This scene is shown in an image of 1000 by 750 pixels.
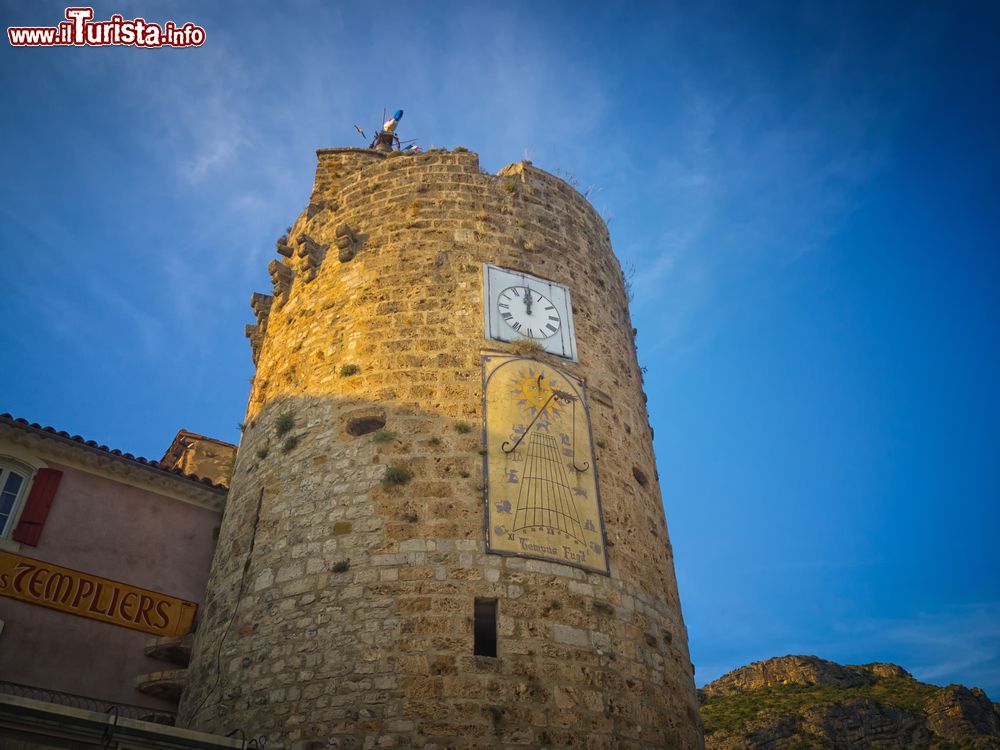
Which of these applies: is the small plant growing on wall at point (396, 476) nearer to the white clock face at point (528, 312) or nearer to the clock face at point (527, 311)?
the clock face at point (527, 311)

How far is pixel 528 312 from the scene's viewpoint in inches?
388

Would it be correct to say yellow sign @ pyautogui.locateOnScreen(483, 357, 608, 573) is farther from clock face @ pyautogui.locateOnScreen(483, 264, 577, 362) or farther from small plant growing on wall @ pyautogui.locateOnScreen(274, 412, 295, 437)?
small plant growing on wall @ pyautogui.locateOnScreen(274, 412, 295, 437)

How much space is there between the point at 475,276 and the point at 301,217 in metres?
4.00

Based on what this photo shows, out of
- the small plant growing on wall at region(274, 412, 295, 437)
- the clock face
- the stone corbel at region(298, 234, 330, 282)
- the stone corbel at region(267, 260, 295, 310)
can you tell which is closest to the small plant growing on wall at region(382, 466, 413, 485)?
the small plant growing on wall at region(274, 412, 295, 437)

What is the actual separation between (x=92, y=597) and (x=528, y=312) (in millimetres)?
6641

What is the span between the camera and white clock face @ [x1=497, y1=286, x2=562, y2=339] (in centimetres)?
966

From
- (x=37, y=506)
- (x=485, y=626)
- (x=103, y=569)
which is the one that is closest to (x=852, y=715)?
(x=485, y=626)

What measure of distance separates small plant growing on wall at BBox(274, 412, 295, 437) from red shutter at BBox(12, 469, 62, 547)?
131 inches

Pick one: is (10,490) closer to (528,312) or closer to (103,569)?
(103,569)

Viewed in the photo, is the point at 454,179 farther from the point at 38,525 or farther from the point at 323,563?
the point at 38,525

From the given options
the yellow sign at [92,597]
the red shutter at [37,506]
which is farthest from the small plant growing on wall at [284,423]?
the red shutter at [37,506]

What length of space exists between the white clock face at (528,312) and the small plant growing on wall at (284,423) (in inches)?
114

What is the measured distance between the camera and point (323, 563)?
305 inches

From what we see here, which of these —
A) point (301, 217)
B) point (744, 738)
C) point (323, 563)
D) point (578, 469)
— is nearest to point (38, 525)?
point (323, 563)
